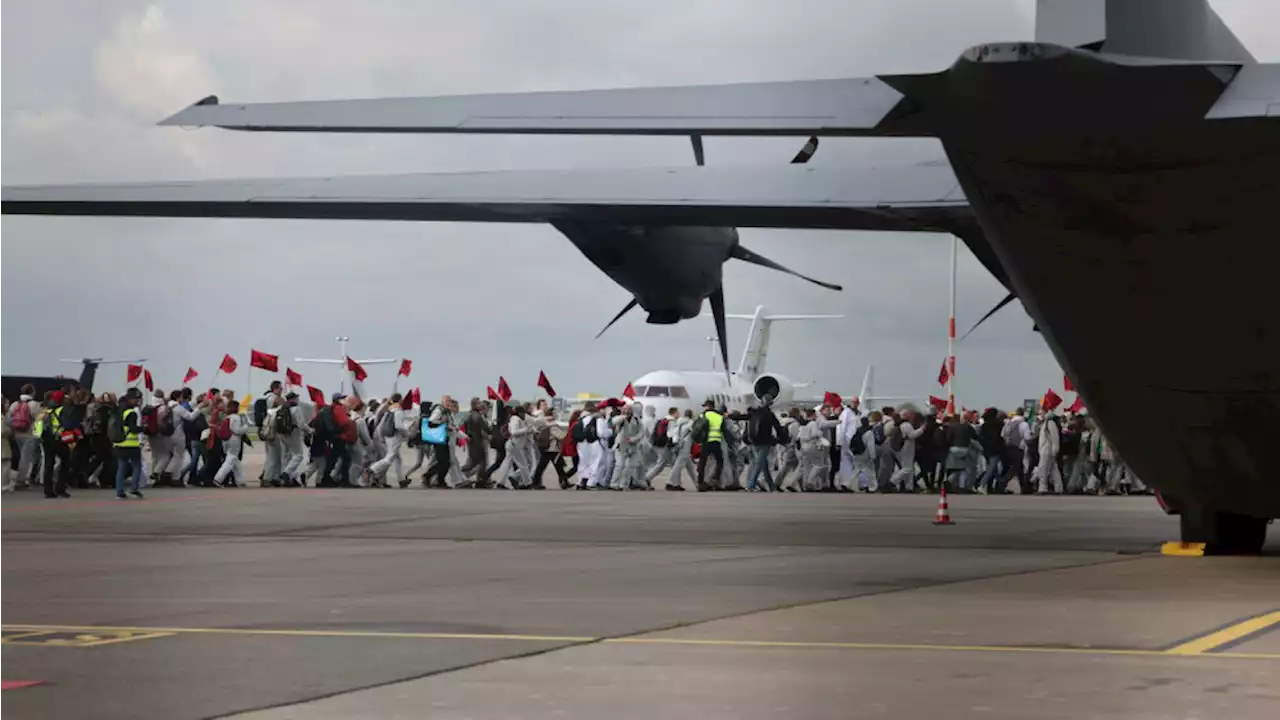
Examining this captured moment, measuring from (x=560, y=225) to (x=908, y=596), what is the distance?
6.12 meters

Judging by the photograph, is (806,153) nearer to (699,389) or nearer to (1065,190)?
(1065,190)

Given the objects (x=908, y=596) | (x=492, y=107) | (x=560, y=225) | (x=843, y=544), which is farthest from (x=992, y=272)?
(x=492, y=107)

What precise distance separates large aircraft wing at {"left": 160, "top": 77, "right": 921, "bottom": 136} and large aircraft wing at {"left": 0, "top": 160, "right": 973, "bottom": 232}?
3.71 m

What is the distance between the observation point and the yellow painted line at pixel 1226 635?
782cm

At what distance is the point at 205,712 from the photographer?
19.9 ft

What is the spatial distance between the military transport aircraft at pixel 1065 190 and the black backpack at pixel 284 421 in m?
15.3

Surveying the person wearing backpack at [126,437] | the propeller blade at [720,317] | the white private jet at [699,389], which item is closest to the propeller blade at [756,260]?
the propeller blade at [720,317]

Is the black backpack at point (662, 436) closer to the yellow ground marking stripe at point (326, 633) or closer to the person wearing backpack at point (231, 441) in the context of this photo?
the person wearing backpack at point (231, 441)

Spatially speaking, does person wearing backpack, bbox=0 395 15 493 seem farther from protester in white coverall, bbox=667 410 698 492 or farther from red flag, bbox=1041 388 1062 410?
red flag, bbox=1041 388 1062 410

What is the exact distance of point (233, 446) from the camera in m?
30.5

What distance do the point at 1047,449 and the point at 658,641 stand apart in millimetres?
24547

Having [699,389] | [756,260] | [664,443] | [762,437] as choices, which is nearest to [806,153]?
[756,260]

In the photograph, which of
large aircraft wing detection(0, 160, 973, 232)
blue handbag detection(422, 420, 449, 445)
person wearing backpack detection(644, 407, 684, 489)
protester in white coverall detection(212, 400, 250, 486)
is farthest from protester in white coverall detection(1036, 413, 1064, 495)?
large aircraft wing detection(0, 160, 973, 232)

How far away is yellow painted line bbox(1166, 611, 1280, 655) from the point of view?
25.7ft
